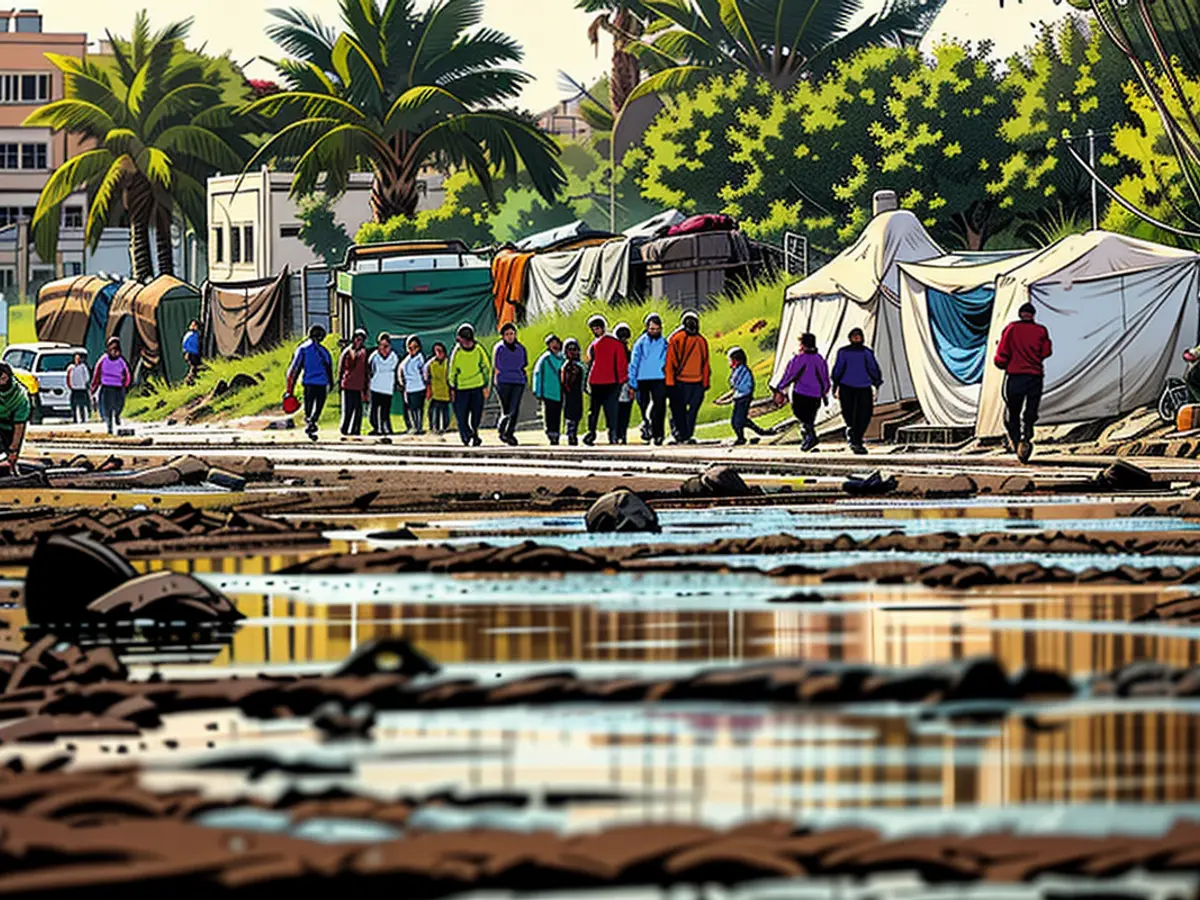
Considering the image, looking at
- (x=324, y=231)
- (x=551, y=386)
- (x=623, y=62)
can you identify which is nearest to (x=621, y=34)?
(x=623, y=62)

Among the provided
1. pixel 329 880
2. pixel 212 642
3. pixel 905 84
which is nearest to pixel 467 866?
pixel 329 880

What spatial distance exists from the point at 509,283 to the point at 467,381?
1647 cm

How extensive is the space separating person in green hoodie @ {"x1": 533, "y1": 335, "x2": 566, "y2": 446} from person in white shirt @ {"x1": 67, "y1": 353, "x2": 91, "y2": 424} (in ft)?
66.2

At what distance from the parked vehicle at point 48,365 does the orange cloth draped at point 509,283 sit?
31.6 ft

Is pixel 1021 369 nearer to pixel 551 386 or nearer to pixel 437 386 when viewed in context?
pixel 551 386

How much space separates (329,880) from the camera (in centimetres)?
532

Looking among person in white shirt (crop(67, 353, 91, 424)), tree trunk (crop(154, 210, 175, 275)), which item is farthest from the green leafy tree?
person in white shirt (crop(67, 353, 91, 424))

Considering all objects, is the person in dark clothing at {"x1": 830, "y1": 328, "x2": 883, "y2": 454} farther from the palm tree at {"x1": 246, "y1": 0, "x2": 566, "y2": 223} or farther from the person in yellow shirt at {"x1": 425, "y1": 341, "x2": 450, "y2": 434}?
the palm tree at {"x1": 246, "y1": 0, "x2": 566, "y2": 223}

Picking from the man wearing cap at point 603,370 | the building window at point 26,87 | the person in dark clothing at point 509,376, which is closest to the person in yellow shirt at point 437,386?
the person in dark clothing at point 509,376

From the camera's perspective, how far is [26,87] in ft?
456

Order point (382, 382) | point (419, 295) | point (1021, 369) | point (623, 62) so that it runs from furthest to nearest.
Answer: point (623, 62)
point (419, 295)
point (382, 382)
point (1021, 369)

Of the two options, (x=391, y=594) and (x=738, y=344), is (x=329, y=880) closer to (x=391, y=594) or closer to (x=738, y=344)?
(x=391, y=594)

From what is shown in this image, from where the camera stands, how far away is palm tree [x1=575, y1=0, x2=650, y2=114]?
82.8 metres

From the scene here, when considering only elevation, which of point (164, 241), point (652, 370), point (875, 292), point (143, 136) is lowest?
point (652, 370)
